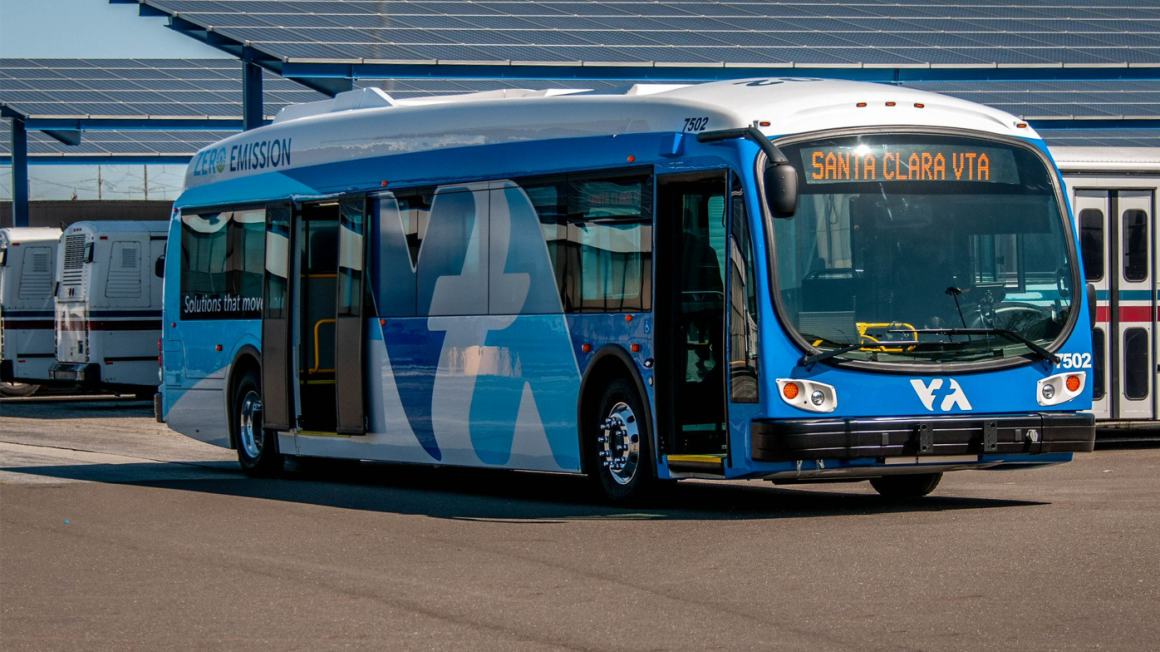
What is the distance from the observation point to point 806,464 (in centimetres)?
1167

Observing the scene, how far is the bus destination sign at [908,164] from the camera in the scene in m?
11.8

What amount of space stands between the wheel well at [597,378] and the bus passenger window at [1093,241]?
710 centimetres

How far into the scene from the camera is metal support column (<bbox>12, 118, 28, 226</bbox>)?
127 feet

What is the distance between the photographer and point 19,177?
38938 millimetres

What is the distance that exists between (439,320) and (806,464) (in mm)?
4037

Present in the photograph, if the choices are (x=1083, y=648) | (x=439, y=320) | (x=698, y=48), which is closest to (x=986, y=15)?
(x=698, y=48)

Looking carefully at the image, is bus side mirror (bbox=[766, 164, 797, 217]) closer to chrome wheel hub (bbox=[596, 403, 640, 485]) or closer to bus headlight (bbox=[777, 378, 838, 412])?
bus headlight (bbox=[777, 378, 838, 412])

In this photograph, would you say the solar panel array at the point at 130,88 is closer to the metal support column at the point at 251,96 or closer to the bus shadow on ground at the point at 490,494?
the metal support column at the point at 251,96

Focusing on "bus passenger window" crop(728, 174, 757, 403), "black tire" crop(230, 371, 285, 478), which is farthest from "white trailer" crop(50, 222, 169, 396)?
"bus passenger window" crop(728, 174, 757, 403)

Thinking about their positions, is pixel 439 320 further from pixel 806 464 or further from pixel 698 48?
pixel 698 48

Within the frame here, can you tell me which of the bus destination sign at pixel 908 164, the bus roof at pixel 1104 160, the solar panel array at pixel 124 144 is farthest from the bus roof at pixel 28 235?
the bus destination sign at pixel 908 164

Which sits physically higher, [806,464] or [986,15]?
[986,15]

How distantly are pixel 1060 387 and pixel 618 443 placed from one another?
3.12 metres

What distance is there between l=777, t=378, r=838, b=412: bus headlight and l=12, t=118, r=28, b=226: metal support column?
3049 centimetres
